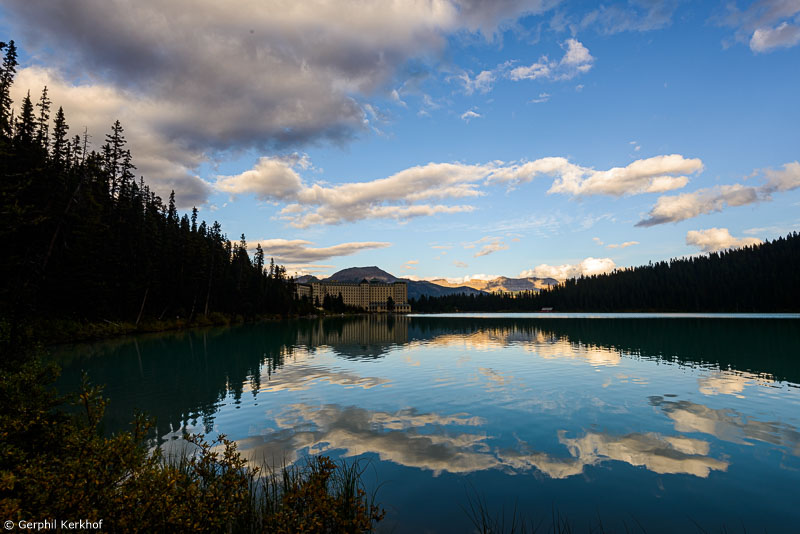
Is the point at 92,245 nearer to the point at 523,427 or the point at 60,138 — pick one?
the point at 60,138

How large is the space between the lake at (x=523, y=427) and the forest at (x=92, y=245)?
10.3 meters

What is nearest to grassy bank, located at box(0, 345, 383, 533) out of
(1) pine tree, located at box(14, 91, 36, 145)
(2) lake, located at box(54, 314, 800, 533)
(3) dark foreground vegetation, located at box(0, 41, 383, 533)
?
(3) dark foreground vegetation, located at box(0, 41, 383, 533)

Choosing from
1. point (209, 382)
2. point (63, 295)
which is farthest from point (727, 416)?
point (63, 295)

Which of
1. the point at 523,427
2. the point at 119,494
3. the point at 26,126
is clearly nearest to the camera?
the point at 119,494

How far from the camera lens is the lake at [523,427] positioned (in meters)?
11.2

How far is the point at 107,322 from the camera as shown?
62.5 m

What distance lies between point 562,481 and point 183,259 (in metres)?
99.0

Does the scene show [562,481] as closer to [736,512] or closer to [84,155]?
[736,512]

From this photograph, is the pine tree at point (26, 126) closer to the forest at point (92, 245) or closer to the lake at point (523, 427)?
the forest at point (92, 245)

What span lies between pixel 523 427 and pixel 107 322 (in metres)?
68.0

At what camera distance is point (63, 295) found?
53531mm

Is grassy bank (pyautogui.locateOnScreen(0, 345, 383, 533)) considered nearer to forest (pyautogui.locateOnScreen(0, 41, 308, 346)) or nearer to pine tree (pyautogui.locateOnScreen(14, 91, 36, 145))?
forest (pyautogui.locateOnScreen(0, 41, 308, 346))

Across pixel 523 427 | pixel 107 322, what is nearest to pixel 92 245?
pixel 107 322

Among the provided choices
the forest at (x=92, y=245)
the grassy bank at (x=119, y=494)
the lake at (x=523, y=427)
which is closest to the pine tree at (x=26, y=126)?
the forest at (x=92, y=245)
